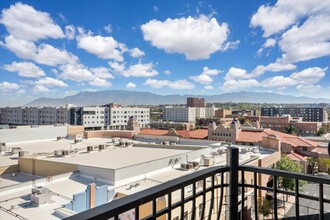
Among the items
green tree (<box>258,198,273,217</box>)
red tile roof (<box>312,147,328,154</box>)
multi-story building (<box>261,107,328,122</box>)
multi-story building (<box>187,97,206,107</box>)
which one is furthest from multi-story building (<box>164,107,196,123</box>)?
green tree (<box>258,198,273,217</box>)

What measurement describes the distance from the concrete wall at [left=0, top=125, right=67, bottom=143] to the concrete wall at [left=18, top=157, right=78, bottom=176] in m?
9.45

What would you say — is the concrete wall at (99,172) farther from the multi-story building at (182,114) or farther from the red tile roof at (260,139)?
the multi-story building at (182,114)

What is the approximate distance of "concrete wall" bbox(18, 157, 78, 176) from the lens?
10289 millimetres

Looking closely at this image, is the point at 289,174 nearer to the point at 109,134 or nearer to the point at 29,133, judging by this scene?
the point at 29,133

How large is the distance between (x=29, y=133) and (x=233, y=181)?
22.2 meters

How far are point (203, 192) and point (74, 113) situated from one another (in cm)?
4148

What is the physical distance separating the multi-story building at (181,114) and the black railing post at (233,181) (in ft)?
221

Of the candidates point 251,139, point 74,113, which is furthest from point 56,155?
point 74,113

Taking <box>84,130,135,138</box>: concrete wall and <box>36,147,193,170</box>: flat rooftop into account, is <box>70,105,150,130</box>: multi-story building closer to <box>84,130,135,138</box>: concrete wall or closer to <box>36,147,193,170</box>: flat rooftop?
<box>84,130,135,138</box>: concrete wall

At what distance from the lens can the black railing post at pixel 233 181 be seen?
1734 mm

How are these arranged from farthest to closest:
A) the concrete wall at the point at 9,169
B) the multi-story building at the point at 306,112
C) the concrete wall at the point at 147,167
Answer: the multi-story building at the point at 306,112, the concrete wall at the point at 9,169, the concrete wall at the point at 147,167

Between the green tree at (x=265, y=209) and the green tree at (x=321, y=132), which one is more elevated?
the green tree at (x=265, y=209)

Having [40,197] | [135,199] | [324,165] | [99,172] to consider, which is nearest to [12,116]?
[99,172]

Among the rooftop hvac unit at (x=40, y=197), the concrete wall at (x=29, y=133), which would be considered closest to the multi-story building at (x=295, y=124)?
the concrete wall at (x=29, y=133)
